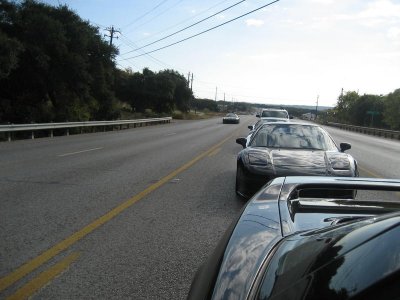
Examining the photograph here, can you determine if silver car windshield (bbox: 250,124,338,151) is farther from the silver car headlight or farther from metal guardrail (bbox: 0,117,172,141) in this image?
metal guardrail (bbox: 0,117,172,141)

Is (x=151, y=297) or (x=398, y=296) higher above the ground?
(x=398, y=296)

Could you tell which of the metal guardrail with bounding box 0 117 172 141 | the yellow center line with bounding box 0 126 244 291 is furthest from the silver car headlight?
the metal guardrail with bounding box 0 117 172 141

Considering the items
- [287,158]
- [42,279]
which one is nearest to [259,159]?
[287,158]

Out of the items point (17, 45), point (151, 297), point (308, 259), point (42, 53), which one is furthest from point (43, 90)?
point (308, 259)

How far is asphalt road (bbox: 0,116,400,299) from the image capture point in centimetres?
398

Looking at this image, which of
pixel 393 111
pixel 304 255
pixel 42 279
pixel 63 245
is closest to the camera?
pixel 304 255

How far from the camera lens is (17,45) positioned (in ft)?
79.0

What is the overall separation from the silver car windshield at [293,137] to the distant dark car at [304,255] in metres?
5.31

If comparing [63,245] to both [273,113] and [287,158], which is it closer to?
[287,158]

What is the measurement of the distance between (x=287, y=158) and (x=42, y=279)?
14.4ft

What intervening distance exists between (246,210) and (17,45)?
24.2m

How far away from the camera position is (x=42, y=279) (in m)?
4.01

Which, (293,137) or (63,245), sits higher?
(293,137)

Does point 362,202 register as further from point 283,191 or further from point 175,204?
point 175,204
